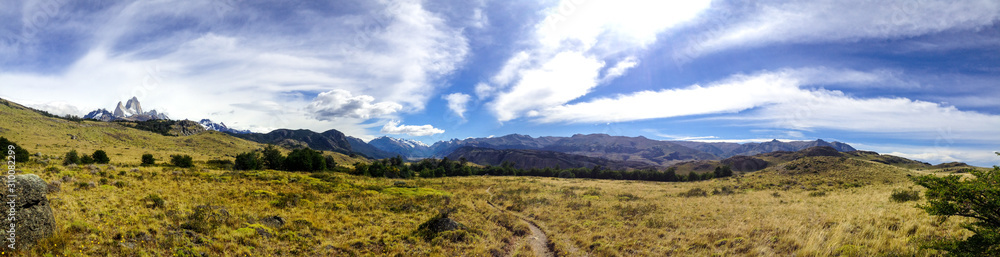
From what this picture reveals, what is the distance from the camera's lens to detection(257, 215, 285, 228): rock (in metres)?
18.1

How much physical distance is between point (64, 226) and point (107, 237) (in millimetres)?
1329

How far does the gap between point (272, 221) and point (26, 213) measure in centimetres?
880

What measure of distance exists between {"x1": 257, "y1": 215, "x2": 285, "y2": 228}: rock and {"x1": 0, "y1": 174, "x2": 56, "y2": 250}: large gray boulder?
756 centimetres

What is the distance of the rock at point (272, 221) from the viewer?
18.1 meters

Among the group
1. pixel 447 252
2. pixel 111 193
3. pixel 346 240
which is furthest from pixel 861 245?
pixel 111 193

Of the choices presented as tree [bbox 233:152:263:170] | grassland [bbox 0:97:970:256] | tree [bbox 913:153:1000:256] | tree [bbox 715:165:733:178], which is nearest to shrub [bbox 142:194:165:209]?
grassland [bbox 0:97:970:256]

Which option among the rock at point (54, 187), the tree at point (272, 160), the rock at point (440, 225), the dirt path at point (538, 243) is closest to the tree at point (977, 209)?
the dirt path at point (538, 243)

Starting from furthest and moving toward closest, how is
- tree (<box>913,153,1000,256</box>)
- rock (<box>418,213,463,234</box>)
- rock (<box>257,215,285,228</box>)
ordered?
1. rock (<box>418,213,463,234</box>)
2. rock (<box>257,215,285,228</box>)
3. tree (<box>913,153,1000,256</box>)

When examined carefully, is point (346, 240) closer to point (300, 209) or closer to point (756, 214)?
point (300, 209)

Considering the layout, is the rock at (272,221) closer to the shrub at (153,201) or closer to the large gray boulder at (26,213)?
the shrub at (153,201)

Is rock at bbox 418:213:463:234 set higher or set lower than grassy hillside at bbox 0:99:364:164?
lower

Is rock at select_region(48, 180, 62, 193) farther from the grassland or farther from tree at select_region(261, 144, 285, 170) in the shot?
tree at select_region(261, 144, 285, 170)

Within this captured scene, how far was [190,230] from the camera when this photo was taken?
14.7 m

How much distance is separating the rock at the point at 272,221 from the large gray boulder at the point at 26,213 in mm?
7565
